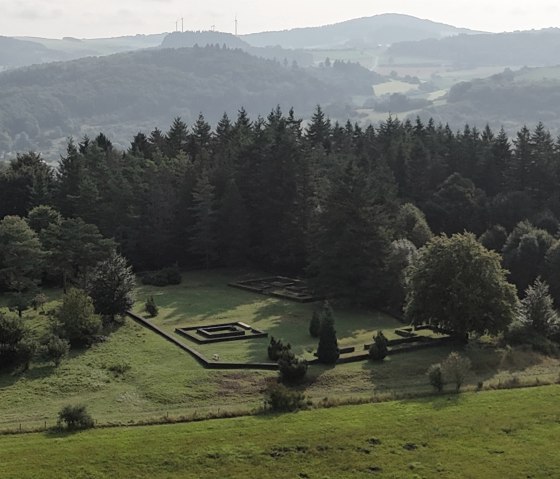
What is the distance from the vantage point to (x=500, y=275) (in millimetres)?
50375

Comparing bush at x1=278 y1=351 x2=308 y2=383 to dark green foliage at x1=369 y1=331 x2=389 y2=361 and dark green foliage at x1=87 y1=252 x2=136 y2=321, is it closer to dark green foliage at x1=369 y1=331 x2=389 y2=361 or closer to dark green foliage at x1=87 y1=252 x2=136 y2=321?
dark green foliage at x1=369 y1=331 x2=389 y2=361

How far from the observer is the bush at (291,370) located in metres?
42.7

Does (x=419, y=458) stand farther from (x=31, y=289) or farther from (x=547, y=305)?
(x=31, y=289)

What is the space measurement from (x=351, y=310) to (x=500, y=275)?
659 inches

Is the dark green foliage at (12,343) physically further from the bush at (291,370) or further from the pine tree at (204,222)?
the pine tree at (204,222)

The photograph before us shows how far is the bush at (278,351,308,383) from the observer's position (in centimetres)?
4272

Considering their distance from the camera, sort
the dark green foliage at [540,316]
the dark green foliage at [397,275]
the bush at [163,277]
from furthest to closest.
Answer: the bush at [163,277] < the dark green foliage at [397,275] < the dark green foliage at [540,316]

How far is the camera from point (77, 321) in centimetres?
4975

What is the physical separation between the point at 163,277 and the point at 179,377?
3188cm

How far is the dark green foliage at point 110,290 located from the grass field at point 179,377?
1577 millimetres

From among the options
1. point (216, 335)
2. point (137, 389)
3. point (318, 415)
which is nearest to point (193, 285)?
point (216, 335)

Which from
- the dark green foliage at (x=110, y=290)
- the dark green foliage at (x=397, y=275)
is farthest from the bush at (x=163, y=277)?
the dark green foliage at (x=397, y=275)

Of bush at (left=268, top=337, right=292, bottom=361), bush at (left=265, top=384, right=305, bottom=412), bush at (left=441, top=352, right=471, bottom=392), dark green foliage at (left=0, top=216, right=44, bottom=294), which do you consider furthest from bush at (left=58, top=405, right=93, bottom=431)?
dark green foliage at (left=0, top=216, right=44, bottom=294)

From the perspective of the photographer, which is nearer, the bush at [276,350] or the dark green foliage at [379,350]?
the bush at [276,350]
